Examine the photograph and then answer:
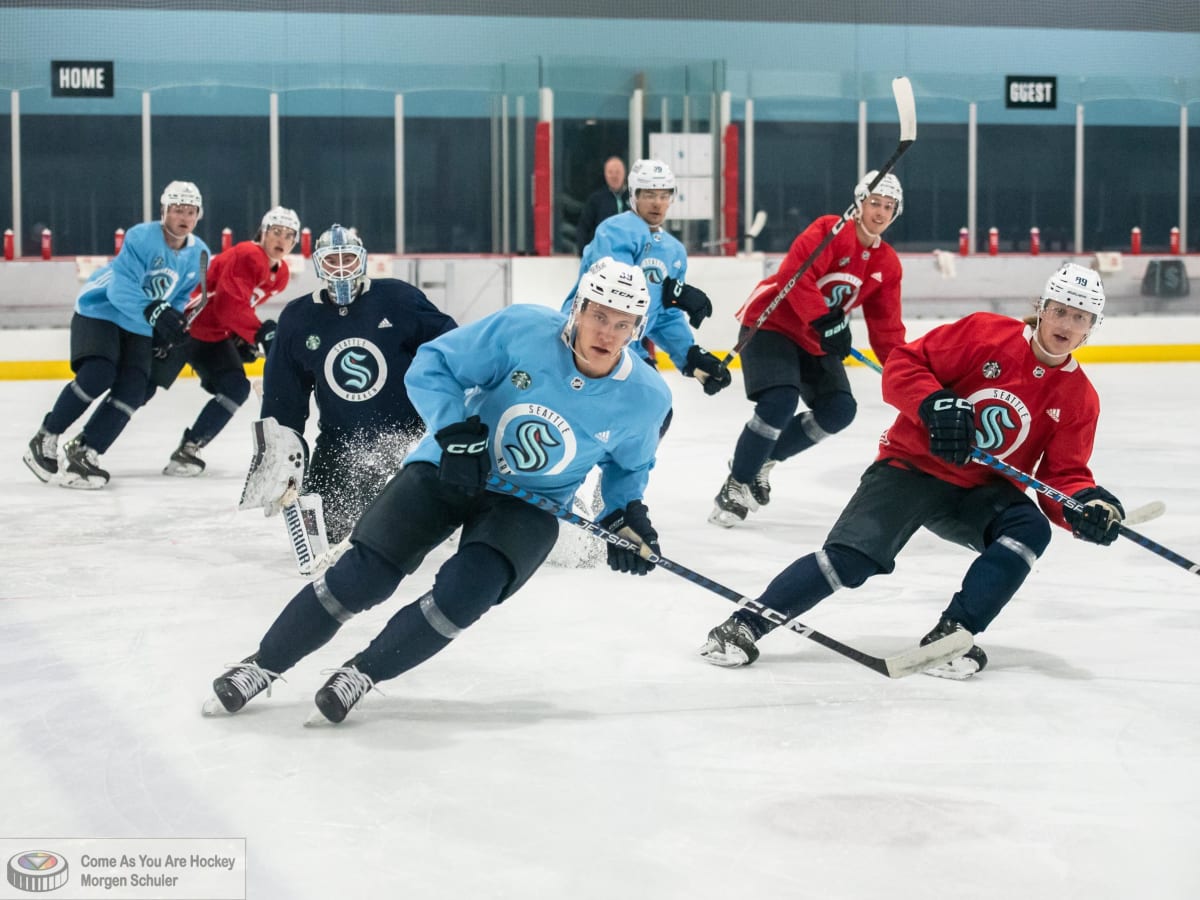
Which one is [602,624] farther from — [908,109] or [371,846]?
[908,109]

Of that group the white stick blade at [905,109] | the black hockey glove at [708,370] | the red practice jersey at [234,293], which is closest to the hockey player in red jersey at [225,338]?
the red practice jersey at [234,293]

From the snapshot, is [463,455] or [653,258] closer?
[463,455]

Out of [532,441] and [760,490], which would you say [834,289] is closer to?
[760,490]

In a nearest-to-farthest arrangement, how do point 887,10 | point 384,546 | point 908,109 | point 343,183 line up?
point 384,546
point 908,109
point 343,183
point 887,10

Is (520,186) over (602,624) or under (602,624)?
over

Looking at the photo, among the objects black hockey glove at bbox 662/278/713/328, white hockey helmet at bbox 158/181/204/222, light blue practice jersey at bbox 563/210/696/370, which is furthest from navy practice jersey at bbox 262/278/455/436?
white hockey helmet at bbox 158/181/204/222

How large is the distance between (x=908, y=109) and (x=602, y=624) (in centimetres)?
154

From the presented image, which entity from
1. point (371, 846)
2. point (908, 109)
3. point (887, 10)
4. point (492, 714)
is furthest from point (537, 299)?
point (371, 846)

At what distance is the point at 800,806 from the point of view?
2145mm

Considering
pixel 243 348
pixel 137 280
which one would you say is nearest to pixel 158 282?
pixel 137 280

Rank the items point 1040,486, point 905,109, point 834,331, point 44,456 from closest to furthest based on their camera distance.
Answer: point 1040,486 < point 905,109 < point 834,331 < point 44,456

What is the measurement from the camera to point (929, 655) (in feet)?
8.87

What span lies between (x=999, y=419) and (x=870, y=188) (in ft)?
4.65

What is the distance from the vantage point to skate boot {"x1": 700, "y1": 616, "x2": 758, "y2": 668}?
9.40ft
